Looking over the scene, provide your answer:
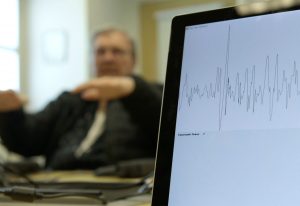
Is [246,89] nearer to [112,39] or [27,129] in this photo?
[27,129]

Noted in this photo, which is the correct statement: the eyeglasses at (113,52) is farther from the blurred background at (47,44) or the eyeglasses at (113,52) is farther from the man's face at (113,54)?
the blurred background at (47,44)

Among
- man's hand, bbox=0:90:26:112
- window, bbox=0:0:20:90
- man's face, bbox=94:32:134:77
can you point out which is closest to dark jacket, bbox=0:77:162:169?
man's hand, bbox=0:90:26:112

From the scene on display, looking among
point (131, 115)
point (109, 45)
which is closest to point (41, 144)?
point (131, 115)

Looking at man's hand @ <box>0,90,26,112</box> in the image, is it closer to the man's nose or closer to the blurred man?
the blurred man

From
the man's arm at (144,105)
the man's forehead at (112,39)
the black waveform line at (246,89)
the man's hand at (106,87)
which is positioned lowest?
the man's arm at (144,105)

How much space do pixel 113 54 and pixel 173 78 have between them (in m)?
1.41

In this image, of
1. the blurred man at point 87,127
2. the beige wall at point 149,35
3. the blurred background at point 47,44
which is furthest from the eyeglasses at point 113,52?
the beige wall at point 149,35

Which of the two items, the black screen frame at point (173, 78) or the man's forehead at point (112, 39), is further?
the man's forehead at point (112, 39)

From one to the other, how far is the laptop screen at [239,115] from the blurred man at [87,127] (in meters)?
0.75

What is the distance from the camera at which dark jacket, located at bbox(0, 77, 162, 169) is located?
4.64 feet

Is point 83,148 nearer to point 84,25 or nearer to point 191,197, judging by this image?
point 191,197

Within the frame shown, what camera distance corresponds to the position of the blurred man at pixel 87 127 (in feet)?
4.55

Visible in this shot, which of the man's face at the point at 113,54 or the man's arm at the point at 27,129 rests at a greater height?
the man's face at the point at 113,54

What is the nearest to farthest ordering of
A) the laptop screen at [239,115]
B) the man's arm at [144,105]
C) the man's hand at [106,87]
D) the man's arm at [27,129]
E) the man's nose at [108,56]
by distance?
the laptop screen at [239,115]
the man's hand at [106,87]
the man's arm at [144,105]
the man's arm at [27,129]
the man's nose at [108,56]
